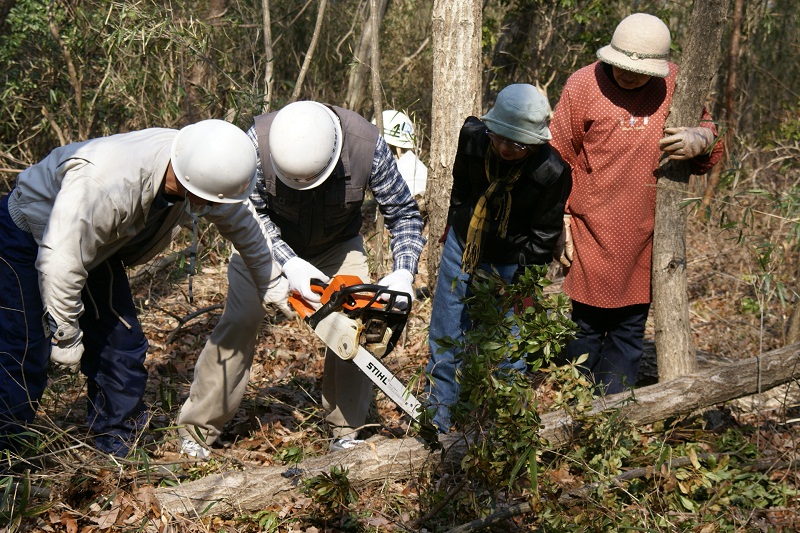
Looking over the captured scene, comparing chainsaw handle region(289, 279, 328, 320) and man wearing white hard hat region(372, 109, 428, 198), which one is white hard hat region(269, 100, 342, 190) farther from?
man wearing white hard hat region(372, 109, 428, 198)

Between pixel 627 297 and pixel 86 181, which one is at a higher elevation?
pixel 86 181

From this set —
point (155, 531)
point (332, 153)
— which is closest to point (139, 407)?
point (155, 531)

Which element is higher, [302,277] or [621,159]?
[621,159]

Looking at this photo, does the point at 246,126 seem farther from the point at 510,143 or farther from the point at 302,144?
the point at 510,143

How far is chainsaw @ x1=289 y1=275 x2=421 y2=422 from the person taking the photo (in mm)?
3277

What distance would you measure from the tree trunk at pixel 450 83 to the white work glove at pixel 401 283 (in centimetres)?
116

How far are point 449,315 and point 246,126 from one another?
3.58 meters

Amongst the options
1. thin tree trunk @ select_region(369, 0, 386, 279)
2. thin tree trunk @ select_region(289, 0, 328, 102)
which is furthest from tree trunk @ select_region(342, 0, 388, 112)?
thin tree trunk @ select_region(369, 0, 386, 279)

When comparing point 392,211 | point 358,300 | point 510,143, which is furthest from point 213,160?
point 510,143

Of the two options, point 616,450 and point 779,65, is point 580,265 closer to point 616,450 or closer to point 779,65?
point 616,450

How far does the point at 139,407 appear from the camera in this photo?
3.73m

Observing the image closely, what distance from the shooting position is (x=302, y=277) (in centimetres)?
348

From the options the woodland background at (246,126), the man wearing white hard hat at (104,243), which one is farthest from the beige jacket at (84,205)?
the woodland background at (246,126)

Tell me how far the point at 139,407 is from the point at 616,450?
2374 millimetres
